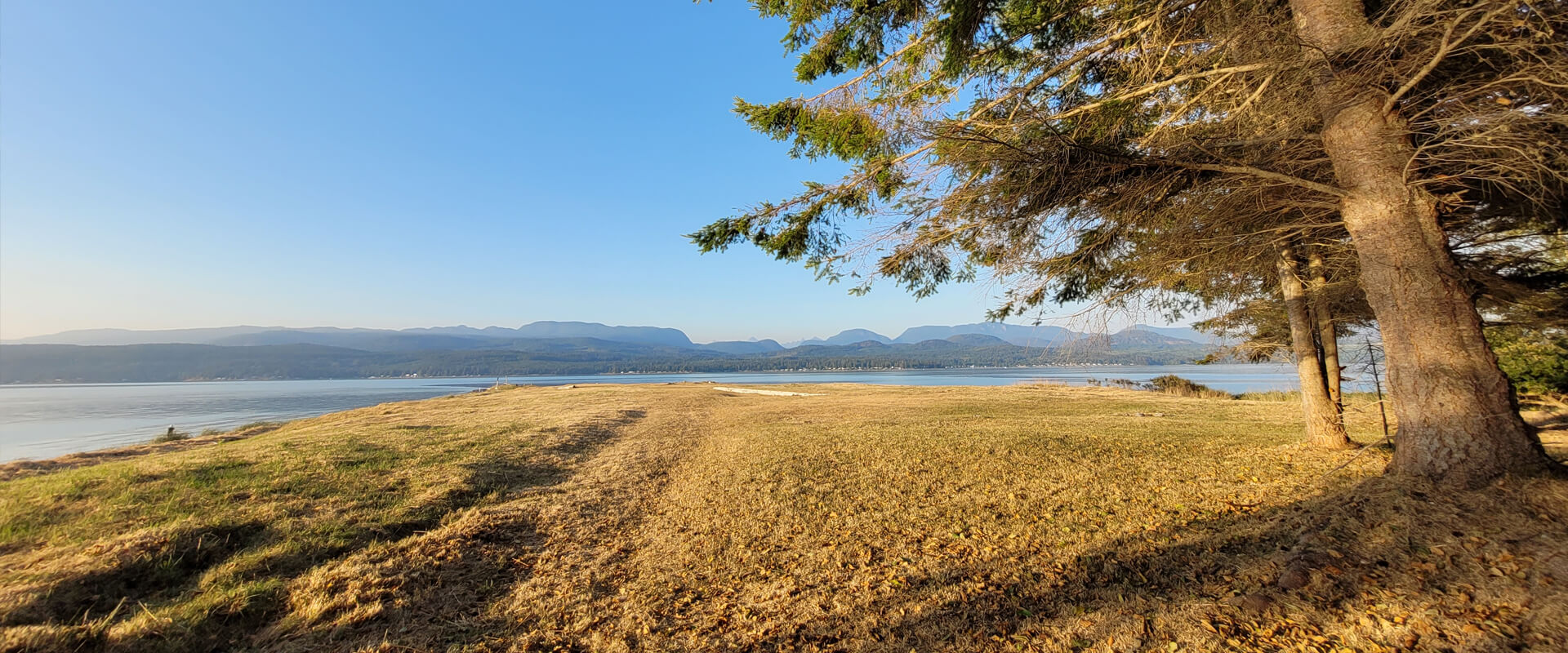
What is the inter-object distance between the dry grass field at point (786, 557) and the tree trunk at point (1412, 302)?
0.40m

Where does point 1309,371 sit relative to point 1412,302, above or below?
below

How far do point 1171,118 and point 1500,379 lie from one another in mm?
3384

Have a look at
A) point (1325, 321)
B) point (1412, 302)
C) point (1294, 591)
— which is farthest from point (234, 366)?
point (1412, 302)

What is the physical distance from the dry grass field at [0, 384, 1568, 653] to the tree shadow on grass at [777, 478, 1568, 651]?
2cm

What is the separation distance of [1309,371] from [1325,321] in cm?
74

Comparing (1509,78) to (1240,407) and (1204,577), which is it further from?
(1240,407)

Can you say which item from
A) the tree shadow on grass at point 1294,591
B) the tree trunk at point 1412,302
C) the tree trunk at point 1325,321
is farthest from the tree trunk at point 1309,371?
the tree shadow on grass at point 1294,591

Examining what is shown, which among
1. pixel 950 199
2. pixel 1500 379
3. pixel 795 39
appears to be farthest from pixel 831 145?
pixel 1500 379

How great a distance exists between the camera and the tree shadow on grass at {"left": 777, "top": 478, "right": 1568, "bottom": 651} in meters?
2.75

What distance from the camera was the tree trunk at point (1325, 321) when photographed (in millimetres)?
7207

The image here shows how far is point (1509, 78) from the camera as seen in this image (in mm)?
3660

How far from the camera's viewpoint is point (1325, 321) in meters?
7.54

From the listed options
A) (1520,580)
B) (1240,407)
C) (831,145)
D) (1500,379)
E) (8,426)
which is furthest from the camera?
(8,426)

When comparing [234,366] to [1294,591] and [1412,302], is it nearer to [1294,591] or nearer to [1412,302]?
[1294,591]
